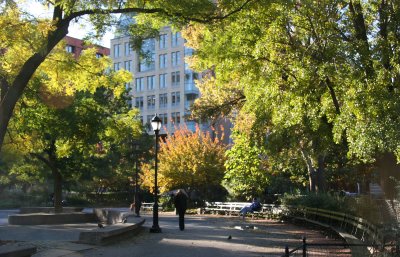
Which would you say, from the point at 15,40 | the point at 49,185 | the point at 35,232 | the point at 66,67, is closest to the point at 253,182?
the point at 35,232

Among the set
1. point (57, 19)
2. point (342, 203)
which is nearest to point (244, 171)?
point (342, 203)

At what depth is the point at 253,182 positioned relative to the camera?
35.0m

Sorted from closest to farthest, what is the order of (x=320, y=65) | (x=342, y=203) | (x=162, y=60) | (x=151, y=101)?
(x=320, y=65)
(x=342, y=203)
(x=162, y=60)
(x=151, y=101)

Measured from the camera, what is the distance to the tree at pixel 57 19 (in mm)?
12298

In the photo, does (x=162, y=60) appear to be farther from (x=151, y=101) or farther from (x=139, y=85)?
(x=151, y=101)

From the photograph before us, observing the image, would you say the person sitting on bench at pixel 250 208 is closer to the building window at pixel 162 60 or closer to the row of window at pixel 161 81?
the row of window at pixel 161 81

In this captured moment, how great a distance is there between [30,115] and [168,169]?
78.3 ft

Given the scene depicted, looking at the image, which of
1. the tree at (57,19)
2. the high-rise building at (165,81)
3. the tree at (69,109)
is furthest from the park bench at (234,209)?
the high-rise building at (165,81)

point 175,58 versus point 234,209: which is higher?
point 175,58

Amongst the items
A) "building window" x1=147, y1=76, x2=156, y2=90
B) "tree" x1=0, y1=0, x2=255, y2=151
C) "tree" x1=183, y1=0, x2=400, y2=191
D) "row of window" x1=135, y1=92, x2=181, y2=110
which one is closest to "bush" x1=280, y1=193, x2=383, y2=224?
"tree" x1=183, y1=0, x2=400, y2=191

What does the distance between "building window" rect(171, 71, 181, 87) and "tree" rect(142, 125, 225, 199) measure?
53131 mm

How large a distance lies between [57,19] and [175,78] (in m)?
83.5

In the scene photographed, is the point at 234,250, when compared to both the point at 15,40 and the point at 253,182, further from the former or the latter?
the point at 253,182

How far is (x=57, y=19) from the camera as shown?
1279cm
